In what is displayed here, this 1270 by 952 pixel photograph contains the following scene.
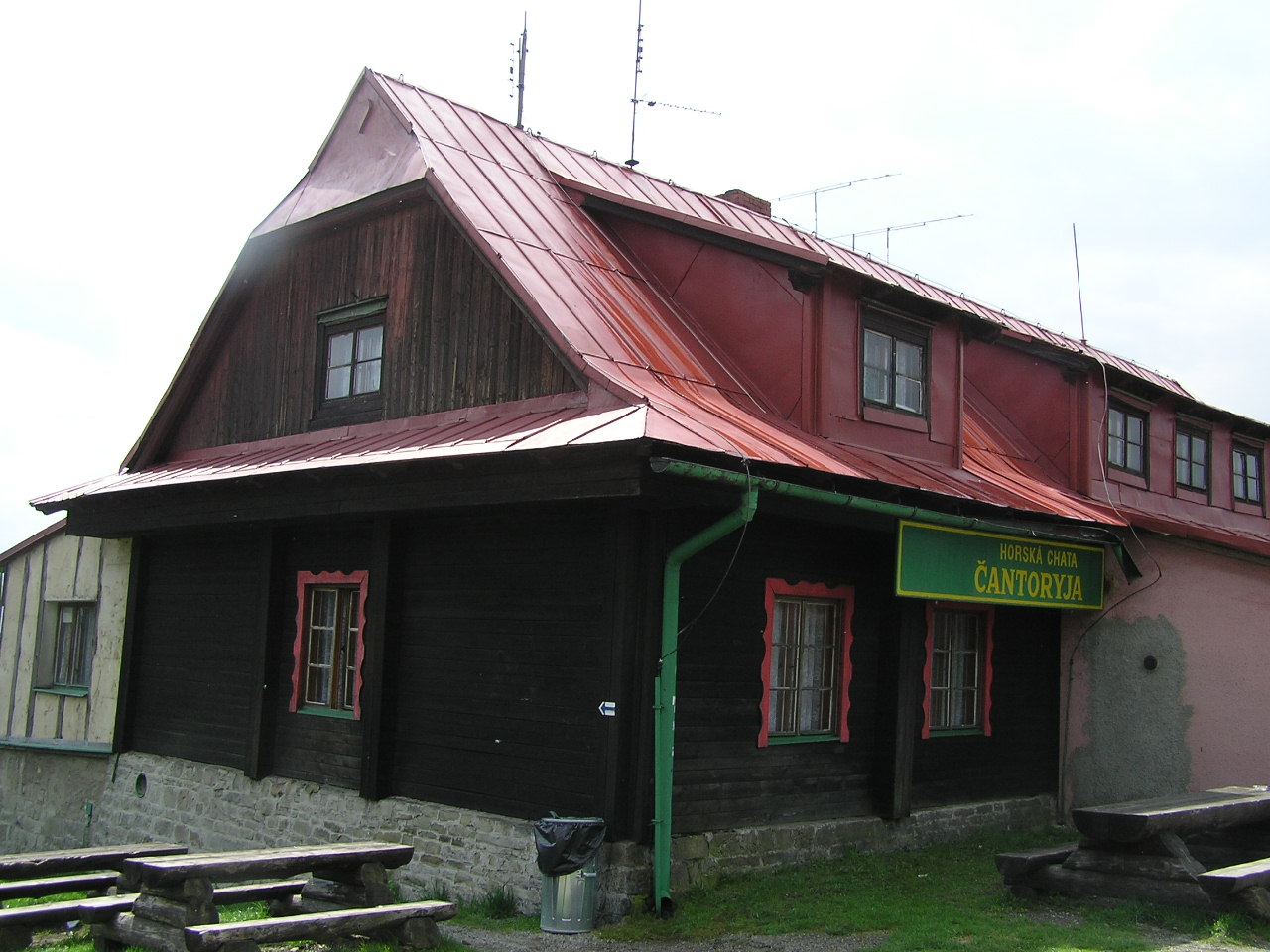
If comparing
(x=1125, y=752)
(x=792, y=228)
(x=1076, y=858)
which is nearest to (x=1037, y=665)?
(x=1125, y=752)

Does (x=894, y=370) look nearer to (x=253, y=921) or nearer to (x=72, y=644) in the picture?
(x=253, y=921)

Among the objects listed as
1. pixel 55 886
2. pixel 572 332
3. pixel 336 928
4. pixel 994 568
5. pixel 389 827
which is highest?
pixel 572 332

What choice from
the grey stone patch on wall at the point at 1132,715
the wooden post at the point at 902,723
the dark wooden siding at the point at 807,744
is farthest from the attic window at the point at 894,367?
the grey stone patch on wall at the point at 1132,715

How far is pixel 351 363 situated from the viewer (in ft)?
40.6

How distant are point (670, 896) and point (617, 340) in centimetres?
422

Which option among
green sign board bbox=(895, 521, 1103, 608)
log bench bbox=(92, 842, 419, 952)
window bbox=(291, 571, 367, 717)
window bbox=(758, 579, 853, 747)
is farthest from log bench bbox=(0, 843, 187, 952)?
green sign board bbox=(895, 521, 1103, 608)

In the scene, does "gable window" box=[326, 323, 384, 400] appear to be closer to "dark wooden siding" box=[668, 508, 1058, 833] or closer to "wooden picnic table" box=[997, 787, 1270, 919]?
"dark wooden siding" box=[668, 508, 1058, 833]

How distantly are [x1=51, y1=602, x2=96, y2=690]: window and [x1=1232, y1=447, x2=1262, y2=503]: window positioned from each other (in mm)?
14670

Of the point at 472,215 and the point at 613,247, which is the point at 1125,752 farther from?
the point at 472,215

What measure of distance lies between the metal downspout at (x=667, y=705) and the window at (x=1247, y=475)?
11.4 m

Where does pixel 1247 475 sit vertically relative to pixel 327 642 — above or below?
above

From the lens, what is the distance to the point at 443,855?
9.91m

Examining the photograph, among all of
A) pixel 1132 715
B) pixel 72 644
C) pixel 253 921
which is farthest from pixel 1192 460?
pixel 72 644

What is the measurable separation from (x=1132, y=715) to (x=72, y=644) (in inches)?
465
